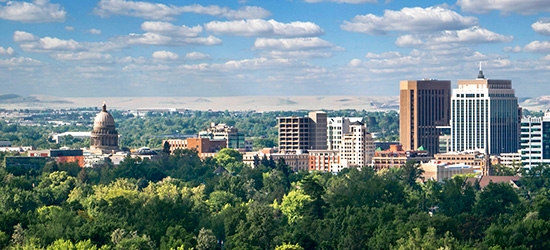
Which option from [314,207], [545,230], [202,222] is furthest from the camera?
[314,207]

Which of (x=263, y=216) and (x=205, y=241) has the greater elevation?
(x=263, y=216)

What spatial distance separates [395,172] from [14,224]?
98.1 meters

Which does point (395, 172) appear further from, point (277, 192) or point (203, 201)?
point (203, 201)

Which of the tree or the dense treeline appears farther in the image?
the tree

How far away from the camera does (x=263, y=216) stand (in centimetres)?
10775

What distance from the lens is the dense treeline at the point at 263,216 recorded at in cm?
9550

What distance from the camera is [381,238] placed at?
326 ft

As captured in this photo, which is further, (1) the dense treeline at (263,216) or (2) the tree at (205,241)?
(2) the tree at (205,241)

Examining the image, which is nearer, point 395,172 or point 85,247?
point 85,247

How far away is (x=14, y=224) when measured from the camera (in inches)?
3910

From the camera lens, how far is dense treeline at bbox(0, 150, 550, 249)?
95500mm

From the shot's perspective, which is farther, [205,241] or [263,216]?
[263,216]

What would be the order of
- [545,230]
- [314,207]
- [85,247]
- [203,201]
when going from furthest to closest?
[203,201] → [314,207] → [545,230] → [85,247]

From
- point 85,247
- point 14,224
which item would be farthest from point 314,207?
point 85,247
